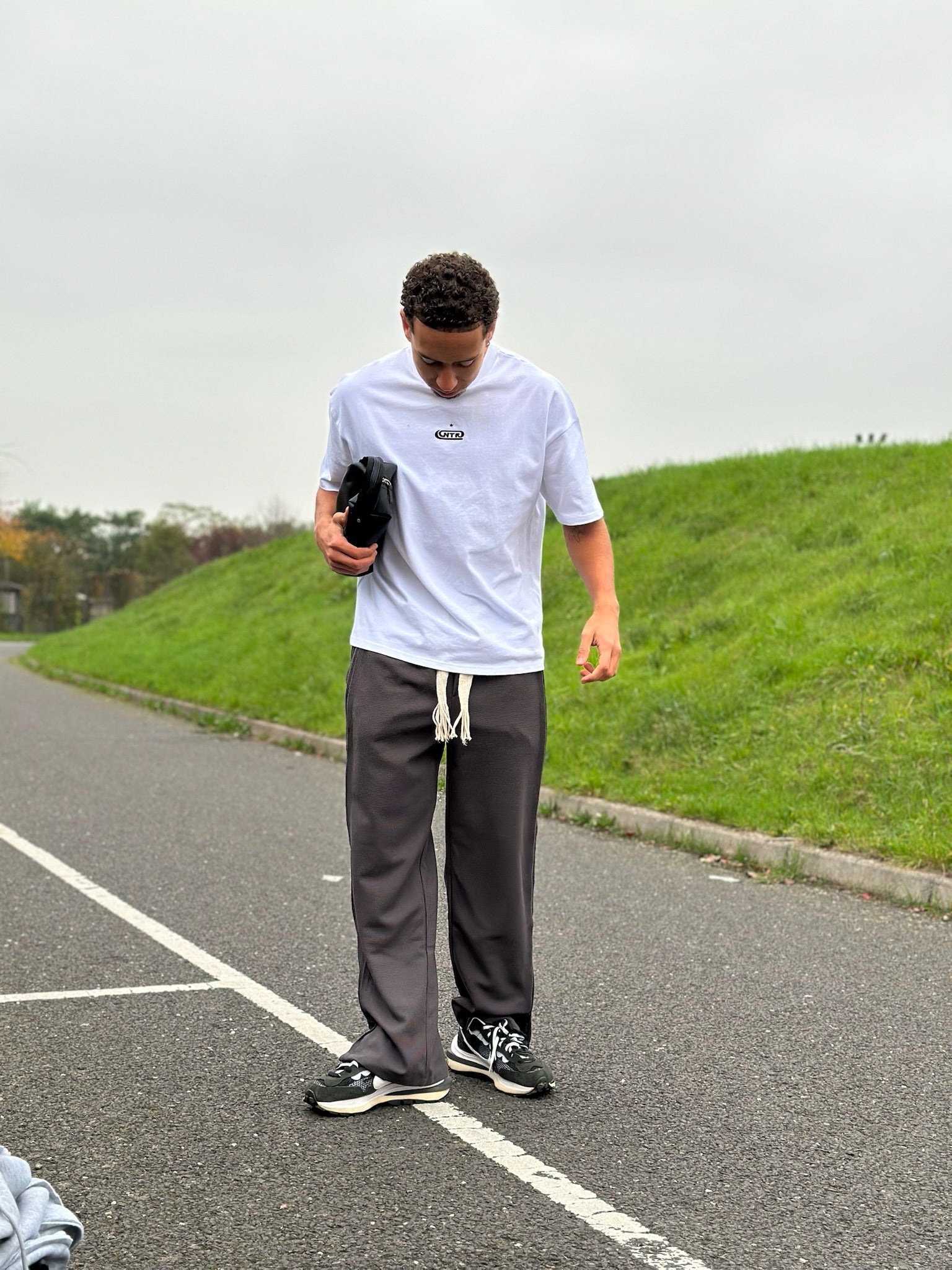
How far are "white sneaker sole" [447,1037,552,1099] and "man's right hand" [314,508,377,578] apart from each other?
1.45 m

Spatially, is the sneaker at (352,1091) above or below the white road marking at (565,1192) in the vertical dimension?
above

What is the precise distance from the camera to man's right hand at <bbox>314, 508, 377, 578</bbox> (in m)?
3.62

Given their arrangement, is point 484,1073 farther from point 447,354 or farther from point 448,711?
point 447,354

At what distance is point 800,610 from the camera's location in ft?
39.2

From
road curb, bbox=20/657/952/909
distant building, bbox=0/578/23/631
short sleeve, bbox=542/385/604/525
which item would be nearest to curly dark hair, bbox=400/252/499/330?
short sleeve, bbox=542/385/604/525

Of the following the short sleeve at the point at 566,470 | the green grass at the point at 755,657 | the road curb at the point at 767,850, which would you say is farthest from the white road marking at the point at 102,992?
the green grass at the point at 755,657

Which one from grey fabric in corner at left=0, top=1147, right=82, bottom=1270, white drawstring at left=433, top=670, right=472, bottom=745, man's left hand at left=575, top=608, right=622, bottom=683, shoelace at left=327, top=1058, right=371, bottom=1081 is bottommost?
shoelace at left=327, top=1058, right=371, bottom=1081

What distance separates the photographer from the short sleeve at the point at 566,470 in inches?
149

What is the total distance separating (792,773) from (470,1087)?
509 centimetres

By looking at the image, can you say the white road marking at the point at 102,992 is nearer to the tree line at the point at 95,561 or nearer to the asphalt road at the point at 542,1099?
the asphalt road at the point at 542,1099

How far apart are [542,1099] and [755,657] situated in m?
7.56

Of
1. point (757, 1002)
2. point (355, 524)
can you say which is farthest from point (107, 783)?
point (355, 524)

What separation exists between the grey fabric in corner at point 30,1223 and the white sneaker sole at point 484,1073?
1.43 metres

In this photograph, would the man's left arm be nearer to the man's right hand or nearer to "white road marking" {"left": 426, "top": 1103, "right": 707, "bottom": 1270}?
the man's right hand
